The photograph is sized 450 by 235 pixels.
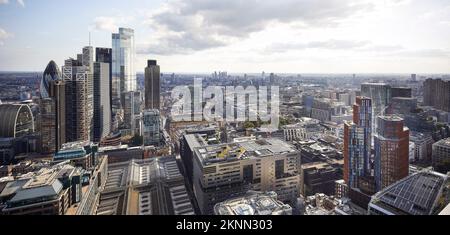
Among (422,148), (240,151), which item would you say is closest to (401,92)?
(422,148)

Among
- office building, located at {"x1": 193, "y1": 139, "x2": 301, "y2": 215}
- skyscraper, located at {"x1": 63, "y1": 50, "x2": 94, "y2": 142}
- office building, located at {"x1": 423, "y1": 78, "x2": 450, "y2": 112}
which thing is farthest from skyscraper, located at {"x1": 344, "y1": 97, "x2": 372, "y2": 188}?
skyscraper, located at {"x1": 63, "y1": 50, "x2": 94, "y2": 142}

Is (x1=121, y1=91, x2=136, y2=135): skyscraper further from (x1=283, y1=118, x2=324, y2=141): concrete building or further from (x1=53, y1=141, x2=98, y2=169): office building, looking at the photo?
(x1=283, y1=118, x2=324, y2=141): concrete building

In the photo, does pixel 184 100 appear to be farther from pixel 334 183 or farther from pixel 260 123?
pixel 334 183

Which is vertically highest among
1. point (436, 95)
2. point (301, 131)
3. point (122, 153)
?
point (436, 95)

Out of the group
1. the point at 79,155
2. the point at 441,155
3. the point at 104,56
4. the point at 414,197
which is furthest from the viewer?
the point at 104,56

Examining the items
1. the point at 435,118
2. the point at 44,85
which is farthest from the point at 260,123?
the point at 44,85

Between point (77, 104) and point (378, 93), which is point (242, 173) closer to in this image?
point (77, 104)
